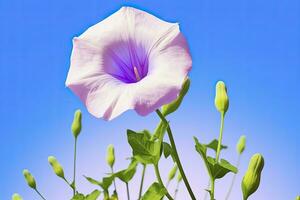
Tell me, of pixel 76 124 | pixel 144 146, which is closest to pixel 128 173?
pixel 144 146

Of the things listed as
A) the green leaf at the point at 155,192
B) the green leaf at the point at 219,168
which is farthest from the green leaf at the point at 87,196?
the green leaf at the point at 219,168

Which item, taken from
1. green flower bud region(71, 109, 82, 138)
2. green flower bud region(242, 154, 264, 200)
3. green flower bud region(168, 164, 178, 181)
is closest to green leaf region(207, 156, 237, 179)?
green flower bud region(242, 154, 264, 200)

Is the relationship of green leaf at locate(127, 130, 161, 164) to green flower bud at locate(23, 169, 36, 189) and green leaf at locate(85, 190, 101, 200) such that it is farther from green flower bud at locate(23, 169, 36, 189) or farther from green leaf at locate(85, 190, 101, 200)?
green flower bud at locate(23, 169, 36, 189)

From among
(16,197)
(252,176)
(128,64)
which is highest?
(128,64)

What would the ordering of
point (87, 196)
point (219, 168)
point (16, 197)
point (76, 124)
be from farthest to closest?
point (76, 124)
point (16, 197)
point (87, 196)
point (219, 168)

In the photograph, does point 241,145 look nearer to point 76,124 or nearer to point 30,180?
point 76,124
